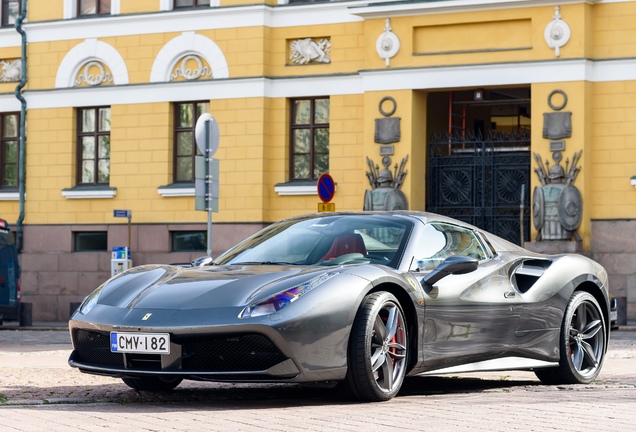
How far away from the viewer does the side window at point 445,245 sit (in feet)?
31.6

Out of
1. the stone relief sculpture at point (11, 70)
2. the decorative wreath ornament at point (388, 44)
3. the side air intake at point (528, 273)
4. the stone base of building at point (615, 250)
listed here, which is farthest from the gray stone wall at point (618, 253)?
the side air intake at point (528, 273)

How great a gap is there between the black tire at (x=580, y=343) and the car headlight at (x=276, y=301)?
9.42 feet

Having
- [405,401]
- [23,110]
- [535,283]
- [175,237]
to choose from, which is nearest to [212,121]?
[535,283]

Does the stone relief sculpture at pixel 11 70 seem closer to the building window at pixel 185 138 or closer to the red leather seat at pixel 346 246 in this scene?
the building window at pixel 185 138

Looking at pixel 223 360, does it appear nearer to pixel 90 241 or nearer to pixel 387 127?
pixel 387 127

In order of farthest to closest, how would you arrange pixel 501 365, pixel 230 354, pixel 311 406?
pixel 501 365 < pixel 311 406 < pixel 230 354

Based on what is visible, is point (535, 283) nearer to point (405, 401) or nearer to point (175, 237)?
point (405, 401)

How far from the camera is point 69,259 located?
31094mm

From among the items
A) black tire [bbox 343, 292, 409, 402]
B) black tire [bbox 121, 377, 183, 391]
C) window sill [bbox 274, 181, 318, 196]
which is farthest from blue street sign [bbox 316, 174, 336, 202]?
black tire [bbox 343, 292, 409, 402]

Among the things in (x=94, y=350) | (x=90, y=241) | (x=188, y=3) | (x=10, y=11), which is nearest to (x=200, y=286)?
(x=94, y=350)

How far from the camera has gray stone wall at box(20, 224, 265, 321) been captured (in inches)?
1185

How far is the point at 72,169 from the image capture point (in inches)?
1236

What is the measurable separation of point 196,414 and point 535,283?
3.57 meters

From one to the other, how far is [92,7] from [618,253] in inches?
529
